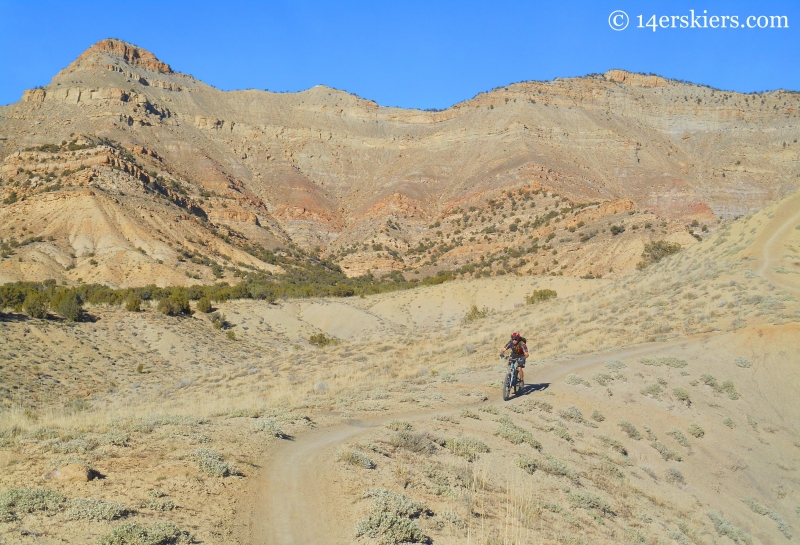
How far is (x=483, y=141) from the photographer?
101188mm

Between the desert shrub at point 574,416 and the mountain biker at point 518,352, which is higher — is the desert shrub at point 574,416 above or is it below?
below

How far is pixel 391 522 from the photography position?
6012 mm

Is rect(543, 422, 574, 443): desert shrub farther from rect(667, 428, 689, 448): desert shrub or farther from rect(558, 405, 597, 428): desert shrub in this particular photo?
rect(667, 428, 689, 448): desert shrub

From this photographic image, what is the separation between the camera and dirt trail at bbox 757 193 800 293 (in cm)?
2253

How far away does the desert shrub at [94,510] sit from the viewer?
546cm

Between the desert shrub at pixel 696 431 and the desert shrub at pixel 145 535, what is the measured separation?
11374 millimetres

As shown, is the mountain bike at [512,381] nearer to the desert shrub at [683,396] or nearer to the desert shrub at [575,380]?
the desert shrub at [575,380]

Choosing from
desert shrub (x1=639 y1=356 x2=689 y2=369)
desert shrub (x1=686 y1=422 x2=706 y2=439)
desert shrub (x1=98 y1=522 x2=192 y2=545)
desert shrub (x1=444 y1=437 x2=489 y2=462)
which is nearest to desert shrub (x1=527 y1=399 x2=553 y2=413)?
desert shrub (x1=686 y1=422 x2=706 y2=439)

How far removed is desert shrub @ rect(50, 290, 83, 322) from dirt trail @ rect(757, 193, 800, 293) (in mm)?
31625

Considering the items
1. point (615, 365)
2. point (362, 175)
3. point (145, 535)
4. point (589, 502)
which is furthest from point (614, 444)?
point (362, 175)

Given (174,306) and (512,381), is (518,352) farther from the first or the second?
(174,306)

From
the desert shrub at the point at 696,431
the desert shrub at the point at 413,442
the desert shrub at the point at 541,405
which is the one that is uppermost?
the desert shrub at the point at 541,405

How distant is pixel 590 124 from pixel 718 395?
9986 cm

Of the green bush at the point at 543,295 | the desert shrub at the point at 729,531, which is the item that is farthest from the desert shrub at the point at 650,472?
the green bush at the point at 543,295
